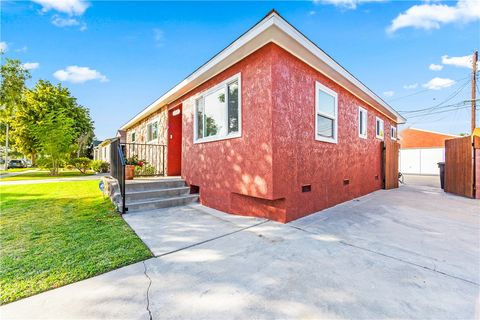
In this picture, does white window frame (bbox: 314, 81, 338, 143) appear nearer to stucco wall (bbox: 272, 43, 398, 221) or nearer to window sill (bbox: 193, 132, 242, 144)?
stucco wall (bbox: 272, 43, 398, 221)

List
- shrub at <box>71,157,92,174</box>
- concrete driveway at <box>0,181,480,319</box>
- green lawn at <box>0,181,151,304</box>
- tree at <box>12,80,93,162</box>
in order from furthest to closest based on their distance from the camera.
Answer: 1. tree at <box>12,80,93,162</box>
2. shrub at <box>71,157,92,174</box>
3. green lawn at <box>0,181,151,304</box>
4. concrete driveway at <box>0,181,480,319</box>

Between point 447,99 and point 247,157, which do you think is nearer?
point 247,157

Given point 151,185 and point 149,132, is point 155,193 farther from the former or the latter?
point 149,132

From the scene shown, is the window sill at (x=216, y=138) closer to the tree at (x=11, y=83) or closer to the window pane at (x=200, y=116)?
the window pane at (x=200, y=116)

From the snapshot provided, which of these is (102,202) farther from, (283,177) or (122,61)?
(122,61)

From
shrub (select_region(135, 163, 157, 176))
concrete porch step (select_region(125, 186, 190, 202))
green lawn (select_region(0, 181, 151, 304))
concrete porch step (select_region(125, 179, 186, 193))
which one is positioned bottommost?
green lawn (select_region(0, 181, 151, 304))

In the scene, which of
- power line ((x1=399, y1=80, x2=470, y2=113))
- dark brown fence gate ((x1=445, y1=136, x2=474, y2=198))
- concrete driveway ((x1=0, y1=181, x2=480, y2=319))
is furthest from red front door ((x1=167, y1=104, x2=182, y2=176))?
power line ((x1=399, y1=80, x2=470, y2=113))

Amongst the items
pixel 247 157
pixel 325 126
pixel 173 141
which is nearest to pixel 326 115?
pixel 325 126

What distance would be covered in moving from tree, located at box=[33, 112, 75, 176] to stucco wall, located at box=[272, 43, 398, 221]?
53.1 ft

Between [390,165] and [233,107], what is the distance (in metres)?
7.95

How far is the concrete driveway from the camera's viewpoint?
163 cm

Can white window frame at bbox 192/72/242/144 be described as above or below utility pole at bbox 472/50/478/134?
below

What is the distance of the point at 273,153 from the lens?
3.70 meters

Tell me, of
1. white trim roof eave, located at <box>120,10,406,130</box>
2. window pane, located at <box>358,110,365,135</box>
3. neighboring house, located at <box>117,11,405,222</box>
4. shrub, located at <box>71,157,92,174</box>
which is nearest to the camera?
white trim roof eave, located at <box>120,10,406,130</box>
